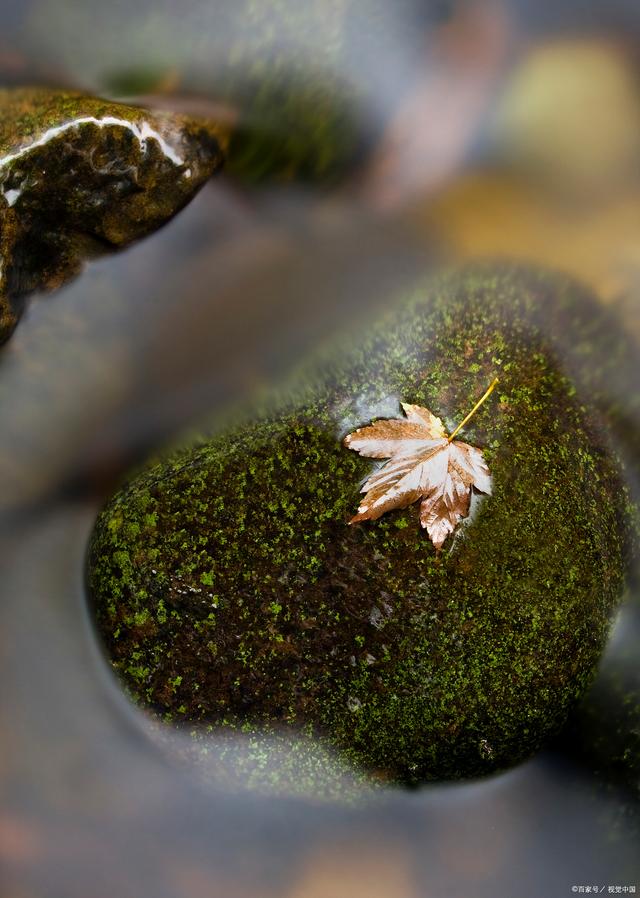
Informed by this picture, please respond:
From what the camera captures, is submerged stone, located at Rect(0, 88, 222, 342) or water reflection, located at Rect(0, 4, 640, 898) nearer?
submerged stone, located at Rect(0, 88, 222, 342)

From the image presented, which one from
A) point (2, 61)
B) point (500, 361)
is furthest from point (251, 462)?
point (2, 61)

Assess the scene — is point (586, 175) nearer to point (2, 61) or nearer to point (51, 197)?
point (51, 197)

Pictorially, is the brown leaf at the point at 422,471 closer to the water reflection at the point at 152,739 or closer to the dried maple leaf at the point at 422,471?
the dried maple leaf at the point at 422,471

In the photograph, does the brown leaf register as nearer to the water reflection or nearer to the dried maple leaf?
the dried maple leaf

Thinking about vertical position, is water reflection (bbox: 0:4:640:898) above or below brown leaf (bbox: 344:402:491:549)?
below

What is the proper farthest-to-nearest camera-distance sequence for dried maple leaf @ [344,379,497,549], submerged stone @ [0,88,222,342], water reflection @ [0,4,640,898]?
water reflection @ [0,4,640,898], submerged stone @ [0,88,222,342], dried maple leaf @ [344,379,497,549]

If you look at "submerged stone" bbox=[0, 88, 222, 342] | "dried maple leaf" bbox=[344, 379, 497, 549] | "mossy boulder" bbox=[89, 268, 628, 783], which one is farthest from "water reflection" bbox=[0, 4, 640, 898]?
"dried maple leaf" bbox=[344, 379, 497, 549]

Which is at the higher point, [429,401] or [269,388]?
[429,401]

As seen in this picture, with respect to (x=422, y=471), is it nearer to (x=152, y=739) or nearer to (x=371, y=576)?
(x=371, y=576)
